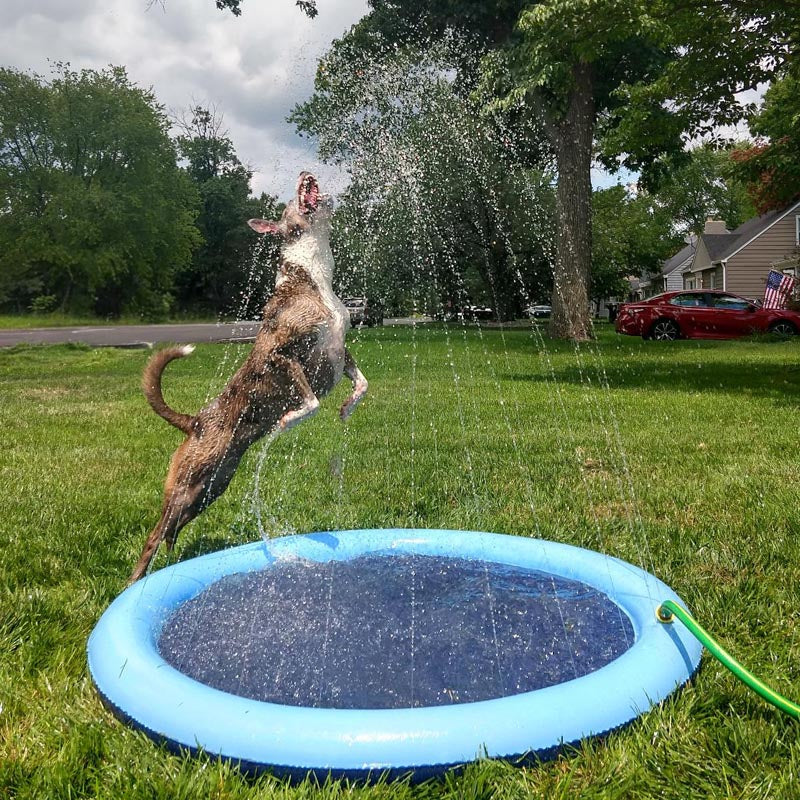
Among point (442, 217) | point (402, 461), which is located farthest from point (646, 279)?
point (402, 461)

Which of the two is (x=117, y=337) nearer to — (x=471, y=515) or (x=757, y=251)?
(x=471, y=515)

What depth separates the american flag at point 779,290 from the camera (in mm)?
22516

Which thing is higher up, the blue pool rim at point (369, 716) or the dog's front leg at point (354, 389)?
the dog's front leg at point (354, 389)

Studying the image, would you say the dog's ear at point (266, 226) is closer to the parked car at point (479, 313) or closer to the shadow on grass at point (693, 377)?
the shadow on grass at point (693, 377)

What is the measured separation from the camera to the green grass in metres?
2.05

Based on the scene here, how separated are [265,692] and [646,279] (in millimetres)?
69454

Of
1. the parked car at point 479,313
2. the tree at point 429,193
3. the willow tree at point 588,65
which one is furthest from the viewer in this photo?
the parked car at point 479,313

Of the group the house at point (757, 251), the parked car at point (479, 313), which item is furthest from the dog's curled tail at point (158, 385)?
the house at point (757, 251)

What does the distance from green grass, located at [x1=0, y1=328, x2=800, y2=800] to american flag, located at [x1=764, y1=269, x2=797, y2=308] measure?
44.0 ft

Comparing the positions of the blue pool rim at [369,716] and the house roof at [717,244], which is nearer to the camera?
the blue pool rim at [369,716]

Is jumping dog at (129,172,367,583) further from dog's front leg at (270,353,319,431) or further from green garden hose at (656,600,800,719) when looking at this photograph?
green garden hose at (656,600,800,719)

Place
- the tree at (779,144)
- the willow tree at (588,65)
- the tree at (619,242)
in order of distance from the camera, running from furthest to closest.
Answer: the tree at (619,242) → the tree at (779,144) → the willow tree at (588,65)

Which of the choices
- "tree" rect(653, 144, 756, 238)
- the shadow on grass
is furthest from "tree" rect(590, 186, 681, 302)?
the shadow on grass

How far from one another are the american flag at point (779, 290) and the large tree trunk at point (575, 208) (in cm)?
798
